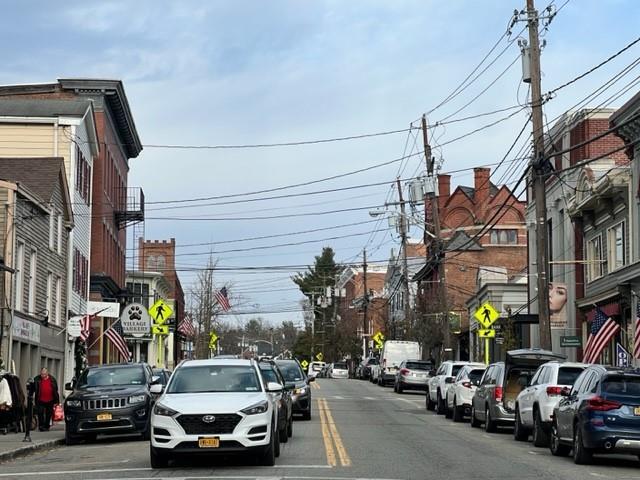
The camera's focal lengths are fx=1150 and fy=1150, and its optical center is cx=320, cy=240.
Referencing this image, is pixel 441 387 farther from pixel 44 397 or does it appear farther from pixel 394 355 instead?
pixel 394 355

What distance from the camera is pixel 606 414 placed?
60.2 feet

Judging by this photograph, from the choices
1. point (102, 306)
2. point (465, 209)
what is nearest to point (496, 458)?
point (102, 306)

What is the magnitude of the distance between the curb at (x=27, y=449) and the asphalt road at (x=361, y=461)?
0.23 m

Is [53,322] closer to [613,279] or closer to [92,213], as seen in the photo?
[92,213]

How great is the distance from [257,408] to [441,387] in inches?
763

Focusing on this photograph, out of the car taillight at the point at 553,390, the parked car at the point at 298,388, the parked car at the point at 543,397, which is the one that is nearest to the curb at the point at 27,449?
the parked car at the point at 298,388

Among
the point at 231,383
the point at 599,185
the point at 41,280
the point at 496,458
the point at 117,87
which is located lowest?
the point at 496,458

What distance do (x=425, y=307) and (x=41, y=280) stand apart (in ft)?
120

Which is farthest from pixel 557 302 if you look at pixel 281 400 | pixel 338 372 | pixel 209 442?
pixel 338 372

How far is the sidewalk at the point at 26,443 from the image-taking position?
21178 millimetres

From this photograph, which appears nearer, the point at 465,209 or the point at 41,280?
the point at 41,280

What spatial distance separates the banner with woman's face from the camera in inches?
1805

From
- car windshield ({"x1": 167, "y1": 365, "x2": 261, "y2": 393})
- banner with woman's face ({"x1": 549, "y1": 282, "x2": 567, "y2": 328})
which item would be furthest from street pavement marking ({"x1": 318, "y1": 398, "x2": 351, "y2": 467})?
banner with woman's face ({"x1": 549, "y1": 282, "x2": 567, "y2": 328})

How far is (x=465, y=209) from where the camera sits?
90.3 m
